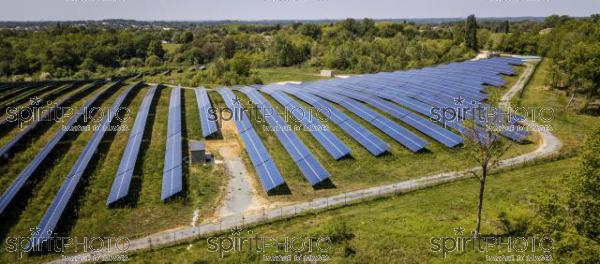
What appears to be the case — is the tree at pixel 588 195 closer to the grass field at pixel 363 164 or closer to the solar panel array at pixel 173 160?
the grass field at pixel 363 164

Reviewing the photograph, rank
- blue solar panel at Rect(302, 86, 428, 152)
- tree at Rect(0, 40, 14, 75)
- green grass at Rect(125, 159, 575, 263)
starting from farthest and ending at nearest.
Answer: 1. tree at Rect(0, 40, 14, 75)
2. blue solar panel at Rect(302, 86, 428, 152)
3. green grass at Rect(125, 159, 575, 263)

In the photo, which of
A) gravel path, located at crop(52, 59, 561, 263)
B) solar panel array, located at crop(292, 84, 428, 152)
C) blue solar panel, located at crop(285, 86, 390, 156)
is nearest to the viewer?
gravel path, located at crop(52, 59, 561, 263)

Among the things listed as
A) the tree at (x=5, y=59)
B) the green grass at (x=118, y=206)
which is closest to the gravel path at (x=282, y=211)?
the green grass at (x=118, y=206)

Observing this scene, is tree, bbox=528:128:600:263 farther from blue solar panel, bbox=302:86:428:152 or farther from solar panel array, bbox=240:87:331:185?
blue solar panel, bbox=302:86:428:152

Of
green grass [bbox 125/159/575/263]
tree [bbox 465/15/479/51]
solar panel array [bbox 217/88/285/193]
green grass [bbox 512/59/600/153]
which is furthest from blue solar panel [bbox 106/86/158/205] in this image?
tree [bbox 465/15/479/51]

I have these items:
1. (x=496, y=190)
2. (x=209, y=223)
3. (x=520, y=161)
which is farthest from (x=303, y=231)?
(x=520, y=161)
